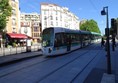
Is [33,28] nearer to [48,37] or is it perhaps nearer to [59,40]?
[59,40]

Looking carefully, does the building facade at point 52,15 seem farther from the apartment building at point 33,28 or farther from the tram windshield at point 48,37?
the tram windshield at point 48,37

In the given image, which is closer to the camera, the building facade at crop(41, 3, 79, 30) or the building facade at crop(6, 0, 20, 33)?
the building facade at crop(6, 0, 20, 33)

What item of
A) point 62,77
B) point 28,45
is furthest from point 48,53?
point 62,77

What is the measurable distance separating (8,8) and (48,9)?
2893 inches

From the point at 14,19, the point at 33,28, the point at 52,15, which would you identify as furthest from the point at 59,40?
the point at 33,28

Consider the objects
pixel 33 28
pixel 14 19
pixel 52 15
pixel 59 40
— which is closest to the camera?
pixel 59 40

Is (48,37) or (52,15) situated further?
(52,15)

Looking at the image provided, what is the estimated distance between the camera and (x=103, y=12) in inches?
585

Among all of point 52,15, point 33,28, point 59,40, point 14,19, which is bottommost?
point 59,40

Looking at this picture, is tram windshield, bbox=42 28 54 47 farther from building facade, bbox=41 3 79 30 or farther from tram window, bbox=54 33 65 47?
building facade, bbox=41 3 79 30

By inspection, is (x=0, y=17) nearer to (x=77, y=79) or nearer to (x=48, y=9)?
(x=77, y=79)

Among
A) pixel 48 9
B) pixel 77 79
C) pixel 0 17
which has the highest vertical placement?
pixel 48 9

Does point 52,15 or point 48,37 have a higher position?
point 52,15

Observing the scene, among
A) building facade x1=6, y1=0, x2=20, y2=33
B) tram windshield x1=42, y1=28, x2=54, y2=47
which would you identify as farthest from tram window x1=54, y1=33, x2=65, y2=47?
building facade x1=6, y1=0, x2=20, y2=33
